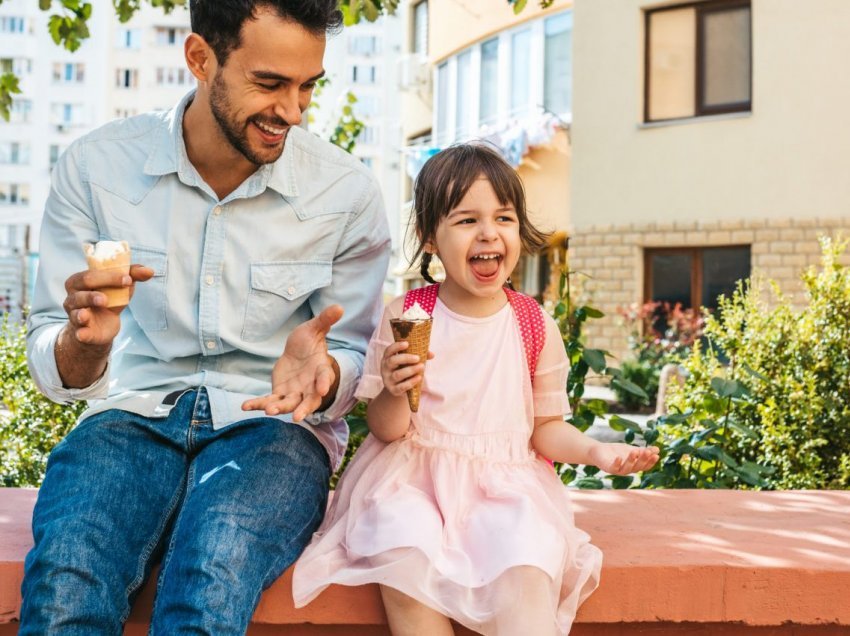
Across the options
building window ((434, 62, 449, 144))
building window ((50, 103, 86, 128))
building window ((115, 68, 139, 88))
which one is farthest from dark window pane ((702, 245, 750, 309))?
building window ((50, 103, 86, 128))

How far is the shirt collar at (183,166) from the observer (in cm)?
297

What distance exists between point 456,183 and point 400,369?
659 mm

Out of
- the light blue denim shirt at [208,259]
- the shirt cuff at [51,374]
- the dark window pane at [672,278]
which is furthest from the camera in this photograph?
the dark window pane at [672,278]

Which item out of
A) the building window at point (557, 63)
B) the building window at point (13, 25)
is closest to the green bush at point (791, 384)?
the building window at point (557, 63)

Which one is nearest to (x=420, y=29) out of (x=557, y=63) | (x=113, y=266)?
(x=557, y=63)

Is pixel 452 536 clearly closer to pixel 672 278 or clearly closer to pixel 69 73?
pixel 672 278

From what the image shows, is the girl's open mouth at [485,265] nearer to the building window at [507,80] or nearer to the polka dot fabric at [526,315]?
the polka dot fabric at [526,315]

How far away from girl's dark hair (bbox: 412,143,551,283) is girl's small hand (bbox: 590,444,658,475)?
73cm

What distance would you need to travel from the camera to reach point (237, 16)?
283 centimetres

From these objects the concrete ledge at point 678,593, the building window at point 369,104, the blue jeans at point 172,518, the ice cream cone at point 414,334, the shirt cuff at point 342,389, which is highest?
the building window at point 369,104

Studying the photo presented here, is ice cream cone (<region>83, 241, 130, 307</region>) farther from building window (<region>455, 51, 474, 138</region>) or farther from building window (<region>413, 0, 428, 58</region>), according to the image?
building window (<region>413, 0, 428, 58</region>)

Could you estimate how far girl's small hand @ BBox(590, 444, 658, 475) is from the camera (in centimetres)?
246

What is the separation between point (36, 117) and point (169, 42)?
29.7 feet

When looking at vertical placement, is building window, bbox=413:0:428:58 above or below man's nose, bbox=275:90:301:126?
above
